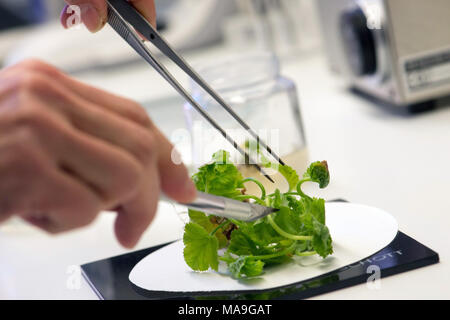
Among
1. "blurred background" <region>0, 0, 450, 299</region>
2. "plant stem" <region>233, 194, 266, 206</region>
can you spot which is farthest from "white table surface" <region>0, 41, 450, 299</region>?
"plant stem" <region>233, 194, 266, 206</region>

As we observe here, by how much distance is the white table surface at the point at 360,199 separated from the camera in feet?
2.27

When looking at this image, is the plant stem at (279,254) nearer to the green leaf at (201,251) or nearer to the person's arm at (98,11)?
the green leaf at (201,251)

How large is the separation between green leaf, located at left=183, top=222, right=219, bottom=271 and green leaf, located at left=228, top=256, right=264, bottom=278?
0.09ft

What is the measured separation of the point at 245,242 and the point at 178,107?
100 cm

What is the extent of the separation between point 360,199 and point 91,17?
38cm

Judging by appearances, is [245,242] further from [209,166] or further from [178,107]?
[178,107]

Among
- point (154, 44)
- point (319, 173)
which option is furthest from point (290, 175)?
point (154, 44)

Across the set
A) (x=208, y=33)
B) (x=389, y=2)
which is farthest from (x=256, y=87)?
(x=208, y=33)

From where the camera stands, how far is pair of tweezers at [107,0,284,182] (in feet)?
2.29

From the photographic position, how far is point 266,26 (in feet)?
5.97

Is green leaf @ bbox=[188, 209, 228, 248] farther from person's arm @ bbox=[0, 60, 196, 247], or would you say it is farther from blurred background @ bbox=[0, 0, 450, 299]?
person's arm @ bbox=[0, 60, 196, 247]

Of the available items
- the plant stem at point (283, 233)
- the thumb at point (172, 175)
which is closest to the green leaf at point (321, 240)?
the plant stem at point (283, 233)

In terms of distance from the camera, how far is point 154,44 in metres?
0.73

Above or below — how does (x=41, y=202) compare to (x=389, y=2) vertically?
below
